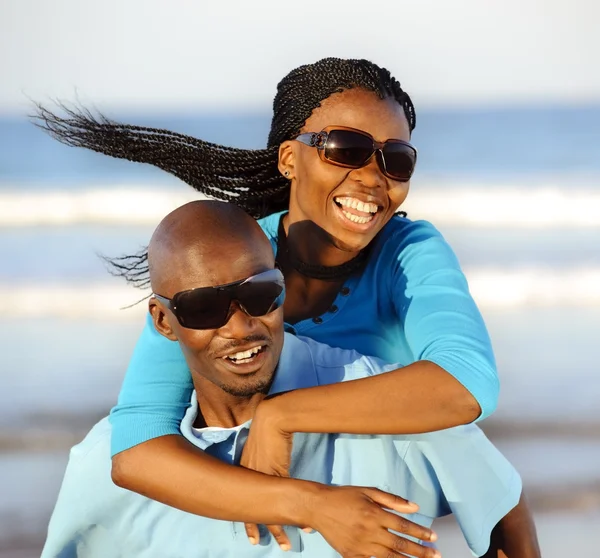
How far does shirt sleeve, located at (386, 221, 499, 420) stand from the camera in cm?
230

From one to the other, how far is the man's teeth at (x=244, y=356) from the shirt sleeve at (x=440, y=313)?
0.41 m

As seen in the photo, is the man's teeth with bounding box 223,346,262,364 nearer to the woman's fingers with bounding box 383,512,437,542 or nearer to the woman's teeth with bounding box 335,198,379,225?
the woman's fingers with bounding box 383,512,437,542

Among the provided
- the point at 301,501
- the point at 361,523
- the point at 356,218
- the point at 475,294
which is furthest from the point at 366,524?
the point at 475,294

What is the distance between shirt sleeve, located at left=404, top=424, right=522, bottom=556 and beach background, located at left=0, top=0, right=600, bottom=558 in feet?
6.86

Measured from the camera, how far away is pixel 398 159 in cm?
269

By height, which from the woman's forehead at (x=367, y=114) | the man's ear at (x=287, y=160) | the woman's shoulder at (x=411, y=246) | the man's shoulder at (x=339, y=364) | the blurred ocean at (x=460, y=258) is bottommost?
the blurred ocean at (x=460, y=258)

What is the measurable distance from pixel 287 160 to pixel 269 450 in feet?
3.62

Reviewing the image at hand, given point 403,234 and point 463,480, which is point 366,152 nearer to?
point 403,234

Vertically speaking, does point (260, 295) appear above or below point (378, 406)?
above

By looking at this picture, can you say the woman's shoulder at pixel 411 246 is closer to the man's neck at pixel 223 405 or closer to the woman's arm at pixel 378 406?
the woman's arm at pixel 378 406

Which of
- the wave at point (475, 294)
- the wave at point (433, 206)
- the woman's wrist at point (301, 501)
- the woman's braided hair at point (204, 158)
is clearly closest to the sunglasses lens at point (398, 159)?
the woman's braided hair at point (204, 158)

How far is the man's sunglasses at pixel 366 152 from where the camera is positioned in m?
2.68

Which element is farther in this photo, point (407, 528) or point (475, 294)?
point (475, 294)

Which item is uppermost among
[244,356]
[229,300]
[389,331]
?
[229,300]
